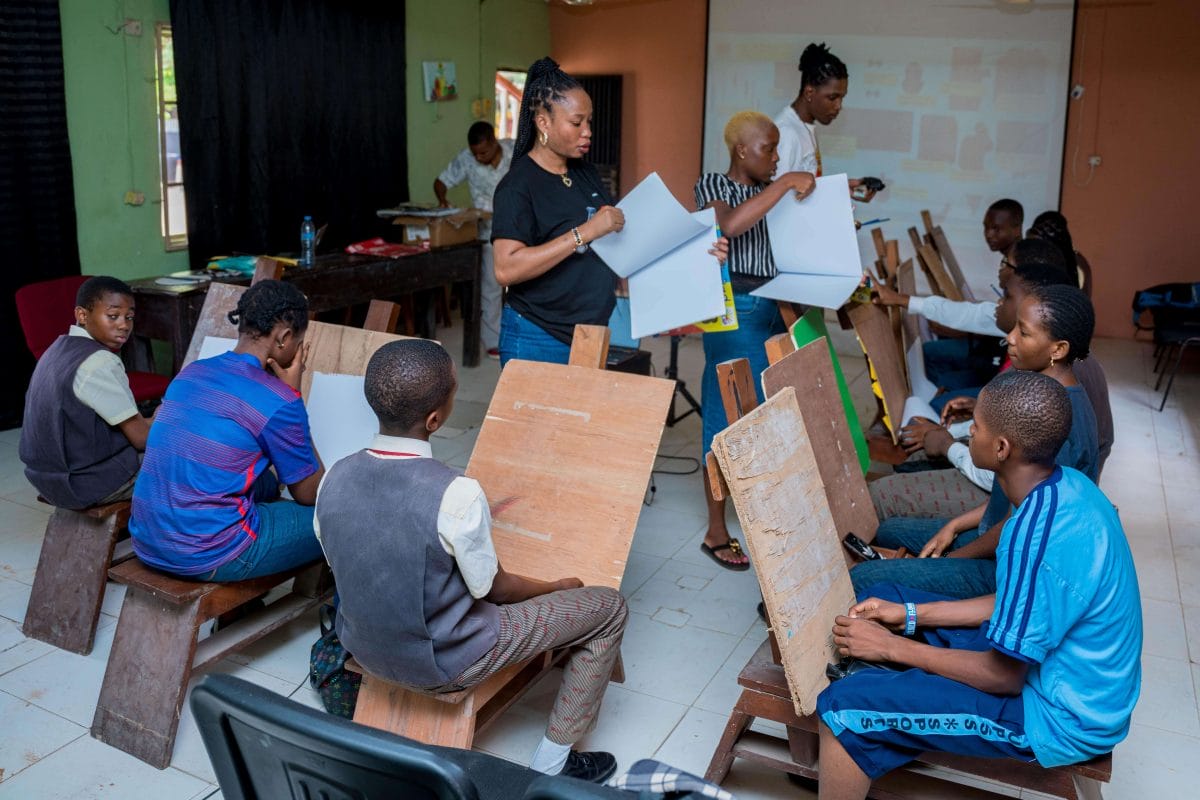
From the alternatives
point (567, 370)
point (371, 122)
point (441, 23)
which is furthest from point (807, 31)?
point (567, 370)

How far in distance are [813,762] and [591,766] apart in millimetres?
538

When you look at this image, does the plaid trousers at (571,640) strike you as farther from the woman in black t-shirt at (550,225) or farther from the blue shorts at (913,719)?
the woman in black t-shirt at (550,225)

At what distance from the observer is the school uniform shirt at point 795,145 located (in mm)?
4078

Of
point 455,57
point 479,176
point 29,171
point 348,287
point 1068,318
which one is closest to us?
point 1068,318

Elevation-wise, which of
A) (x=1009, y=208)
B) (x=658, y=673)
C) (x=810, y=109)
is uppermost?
(x=810, y=109)

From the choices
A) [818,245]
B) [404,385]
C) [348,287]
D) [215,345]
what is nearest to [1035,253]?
[818,245]

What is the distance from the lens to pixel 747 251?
3.59 metres

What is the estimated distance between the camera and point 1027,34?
23.3ft

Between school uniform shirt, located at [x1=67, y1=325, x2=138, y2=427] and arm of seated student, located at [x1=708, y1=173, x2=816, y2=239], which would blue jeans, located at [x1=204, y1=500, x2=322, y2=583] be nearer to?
school uniform shirt, located at [x1=67, y1=325, x2=138, y2=427]

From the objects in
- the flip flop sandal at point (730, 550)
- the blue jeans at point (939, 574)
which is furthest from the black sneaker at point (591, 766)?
the flip flop sandal at point (730, 550)

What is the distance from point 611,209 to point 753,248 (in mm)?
805

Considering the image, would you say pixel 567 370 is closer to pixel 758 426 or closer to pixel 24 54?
pixel 758 426

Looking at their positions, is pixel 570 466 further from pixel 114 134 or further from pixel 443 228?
pixel 443 228

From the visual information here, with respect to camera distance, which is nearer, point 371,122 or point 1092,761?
point 1092,761
